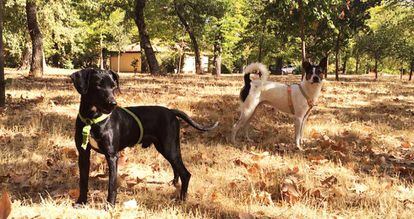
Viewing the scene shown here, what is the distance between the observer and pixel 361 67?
232ft

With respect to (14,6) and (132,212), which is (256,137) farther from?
(14,6)

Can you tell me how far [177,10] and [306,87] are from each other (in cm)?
2508

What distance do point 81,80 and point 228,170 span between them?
8.43 ft

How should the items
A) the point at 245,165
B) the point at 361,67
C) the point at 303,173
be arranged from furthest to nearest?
the point at 361,67 → the point at 245,165 → the point at 303,173

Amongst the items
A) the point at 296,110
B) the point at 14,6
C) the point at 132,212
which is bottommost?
the point at 132,212

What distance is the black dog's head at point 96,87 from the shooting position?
3.83 meters

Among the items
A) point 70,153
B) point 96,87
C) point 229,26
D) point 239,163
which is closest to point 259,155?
point 239,163

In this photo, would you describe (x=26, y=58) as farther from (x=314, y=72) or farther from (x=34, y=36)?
(x=314, y=72)

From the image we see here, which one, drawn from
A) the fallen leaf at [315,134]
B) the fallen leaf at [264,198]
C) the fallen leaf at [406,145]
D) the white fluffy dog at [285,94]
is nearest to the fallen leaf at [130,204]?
the fallen leaf at [264,198]

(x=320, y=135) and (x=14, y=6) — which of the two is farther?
(x=14, y=6)

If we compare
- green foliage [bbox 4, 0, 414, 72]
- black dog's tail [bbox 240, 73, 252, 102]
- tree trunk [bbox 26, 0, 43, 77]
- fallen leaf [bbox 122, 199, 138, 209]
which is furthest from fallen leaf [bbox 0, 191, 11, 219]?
tree trunk [bbox 26, 0, 43, 77]

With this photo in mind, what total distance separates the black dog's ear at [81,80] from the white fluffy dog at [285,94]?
4257 mm

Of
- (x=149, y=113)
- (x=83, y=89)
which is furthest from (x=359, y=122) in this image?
(x=83, y=89)

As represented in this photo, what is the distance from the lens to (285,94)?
8.05m
